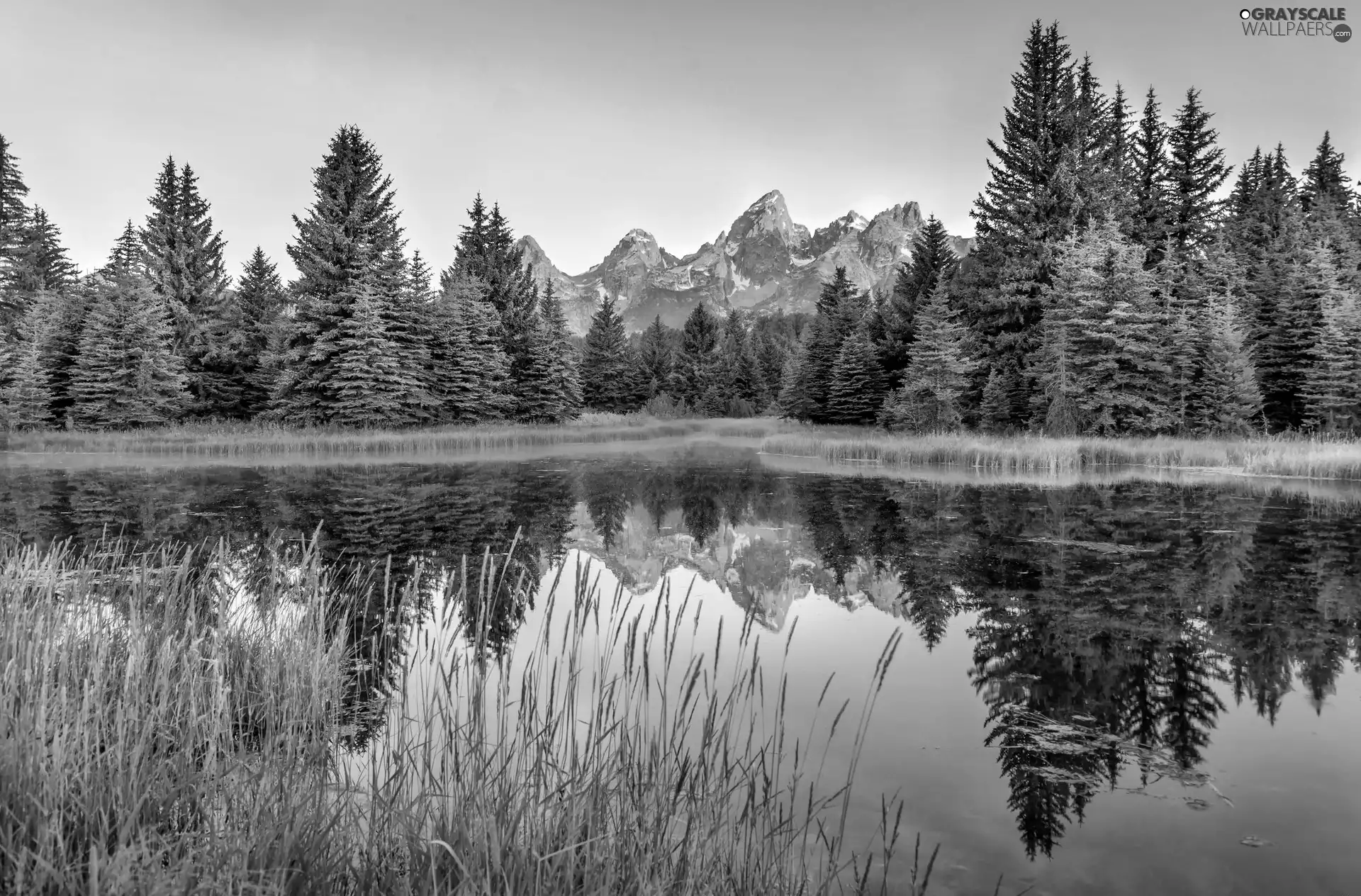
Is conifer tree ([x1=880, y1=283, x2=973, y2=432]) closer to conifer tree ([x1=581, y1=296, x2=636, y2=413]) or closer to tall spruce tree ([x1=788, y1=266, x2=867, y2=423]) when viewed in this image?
tall spruce tree ([x1=788, y1=266, x2=867, y2=423])

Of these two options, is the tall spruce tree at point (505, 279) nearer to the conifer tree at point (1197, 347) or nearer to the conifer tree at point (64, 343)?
the conifer tree at point (64, 343)

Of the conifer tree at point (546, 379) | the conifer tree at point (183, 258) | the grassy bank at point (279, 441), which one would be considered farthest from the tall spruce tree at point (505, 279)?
the conifer tree at point (183, 258)

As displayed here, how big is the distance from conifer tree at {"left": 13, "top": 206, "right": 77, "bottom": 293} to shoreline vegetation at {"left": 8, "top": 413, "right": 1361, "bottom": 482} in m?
19.8

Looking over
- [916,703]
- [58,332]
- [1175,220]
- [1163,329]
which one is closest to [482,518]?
[916,703]

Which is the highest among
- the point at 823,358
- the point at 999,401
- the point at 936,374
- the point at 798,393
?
the point at 823,358

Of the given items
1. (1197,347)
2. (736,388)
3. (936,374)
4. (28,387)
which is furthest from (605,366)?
(1197,347)

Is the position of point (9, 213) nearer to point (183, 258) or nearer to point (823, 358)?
point (183, 258)

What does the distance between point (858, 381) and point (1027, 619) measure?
105 ft

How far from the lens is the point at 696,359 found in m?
67.2

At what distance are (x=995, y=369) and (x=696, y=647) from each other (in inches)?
1079

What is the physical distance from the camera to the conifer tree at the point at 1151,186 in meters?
32.0

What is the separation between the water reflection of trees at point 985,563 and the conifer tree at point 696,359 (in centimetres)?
4749

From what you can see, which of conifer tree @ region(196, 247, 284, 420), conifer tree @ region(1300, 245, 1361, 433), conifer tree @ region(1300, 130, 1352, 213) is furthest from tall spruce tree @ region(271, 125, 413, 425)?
conifer tree @ region(1300, 130, 1352, 213)

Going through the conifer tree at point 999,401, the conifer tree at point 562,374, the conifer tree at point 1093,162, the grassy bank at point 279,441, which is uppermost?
the conifer tree at point 1093,162
